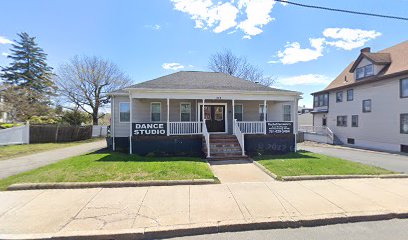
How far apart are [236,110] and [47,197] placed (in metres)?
11.4

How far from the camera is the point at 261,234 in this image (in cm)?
379

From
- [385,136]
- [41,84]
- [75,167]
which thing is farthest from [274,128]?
[41,84]

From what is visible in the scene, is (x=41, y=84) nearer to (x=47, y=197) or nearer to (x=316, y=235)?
(x=47, y=197)

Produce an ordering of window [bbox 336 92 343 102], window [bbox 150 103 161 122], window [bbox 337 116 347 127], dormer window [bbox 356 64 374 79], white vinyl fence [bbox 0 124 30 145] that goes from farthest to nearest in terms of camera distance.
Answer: window [bbox 336 92 343 102], window [bbox 337 116 347 127], dormer window [bbox 356 64 374 79], white vinyl fence [bbox 0 124 30 145], window [bbox 150 103 161 122]

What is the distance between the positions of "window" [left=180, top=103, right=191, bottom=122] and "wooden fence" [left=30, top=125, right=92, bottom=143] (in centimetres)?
1264

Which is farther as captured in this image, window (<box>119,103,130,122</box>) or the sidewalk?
window (<box>119,103,130,122</box>)

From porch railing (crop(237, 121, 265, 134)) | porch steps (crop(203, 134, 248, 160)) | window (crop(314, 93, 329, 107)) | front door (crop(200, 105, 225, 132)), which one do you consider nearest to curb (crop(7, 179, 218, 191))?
porch steps (crop(203, 134, 248, 160))

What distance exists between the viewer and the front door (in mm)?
13936

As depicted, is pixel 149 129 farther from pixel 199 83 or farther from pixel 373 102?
pixel 373 102

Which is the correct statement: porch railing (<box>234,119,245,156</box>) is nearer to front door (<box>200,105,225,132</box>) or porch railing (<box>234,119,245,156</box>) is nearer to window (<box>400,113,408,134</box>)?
front door (<box>200,105,225,132</box>)

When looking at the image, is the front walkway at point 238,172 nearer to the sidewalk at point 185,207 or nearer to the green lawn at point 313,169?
the green lawn at point 313,169

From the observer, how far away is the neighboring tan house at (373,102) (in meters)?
16.3

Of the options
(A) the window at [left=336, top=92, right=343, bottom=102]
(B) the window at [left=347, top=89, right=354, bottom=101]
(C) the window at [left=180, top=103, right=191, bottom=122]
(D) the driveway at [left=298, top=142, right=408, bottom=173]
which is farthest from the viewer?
(A) the window at [left=336, top=92, right=343, bottom=102]

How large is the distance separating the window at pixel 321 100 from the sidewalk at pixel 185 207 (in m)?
21.6
